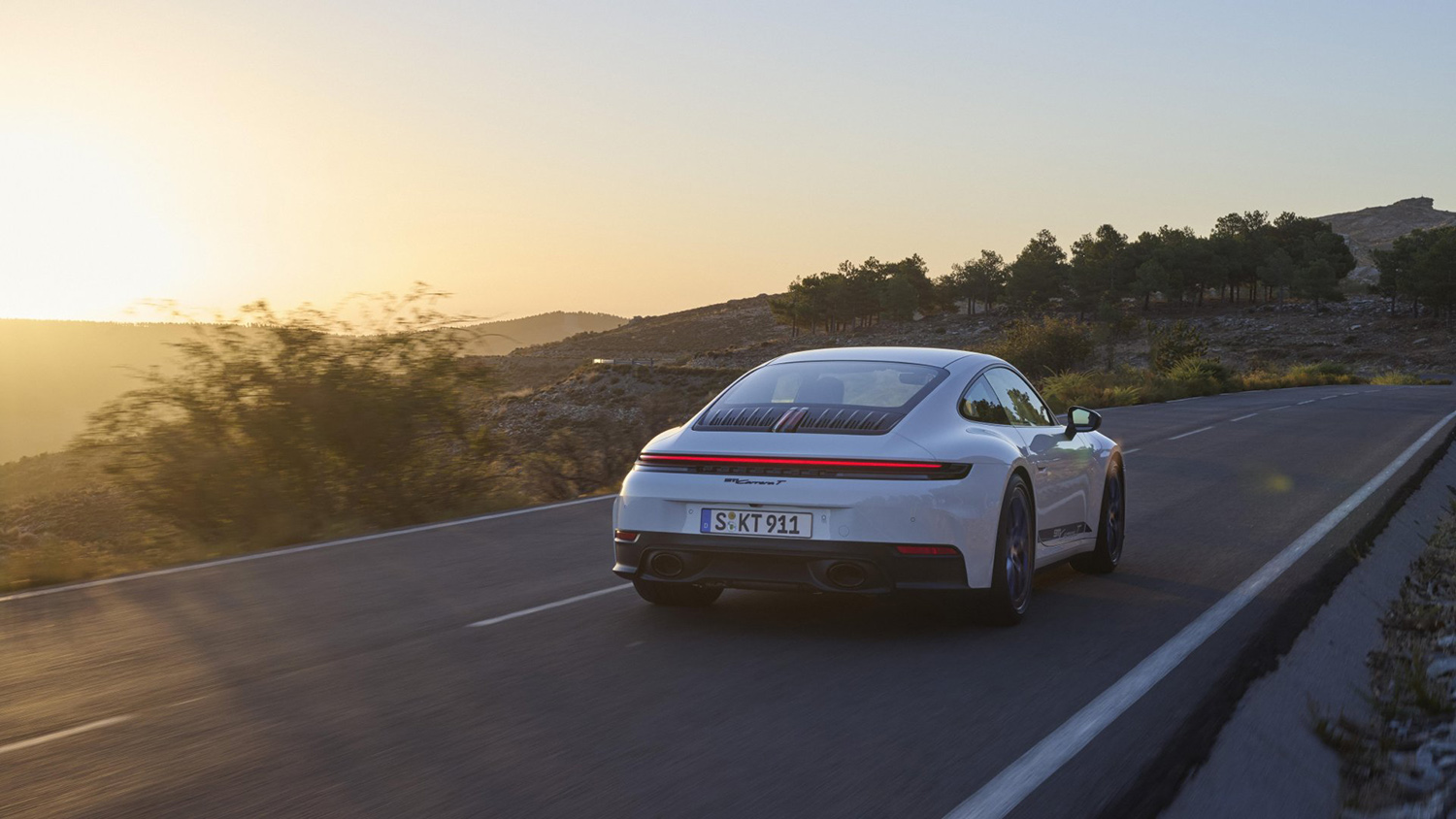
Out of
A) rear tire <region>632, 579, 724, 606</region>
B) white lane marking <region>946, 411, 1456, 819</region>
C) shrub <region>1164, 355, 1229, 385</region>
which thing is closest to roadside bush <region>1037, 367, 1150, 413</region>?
shrub <region>1164, 355, 1229, 385</region>

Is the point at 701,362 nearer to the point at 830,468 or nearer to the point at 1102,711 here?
the point at 830,468

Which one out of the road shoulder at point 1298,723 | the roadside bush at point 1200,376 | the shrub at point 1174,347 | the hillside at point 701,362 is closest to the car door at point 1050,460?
the road shoulder at point 1298,723

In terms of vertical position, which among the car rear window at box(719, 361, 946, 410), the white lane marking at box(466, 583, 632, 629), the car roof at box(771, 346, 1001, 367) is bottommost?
the white lane marking at box(466, 583, 632, 629)

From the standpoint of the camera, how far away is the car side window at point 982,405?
6629 millimetres

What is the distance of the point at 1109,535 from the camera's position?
8211 millimetres

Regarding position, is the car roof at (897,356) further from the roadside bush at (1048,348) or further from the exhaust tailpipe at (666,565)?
the roadside bush at (1048,348)

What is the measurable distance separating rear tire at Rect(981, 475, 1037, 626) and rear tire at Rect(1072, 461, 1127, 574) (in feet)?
4.95

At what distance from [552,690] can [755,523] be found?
1250 mm

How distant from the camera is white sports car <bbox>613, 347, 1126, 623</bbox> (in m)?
5.76

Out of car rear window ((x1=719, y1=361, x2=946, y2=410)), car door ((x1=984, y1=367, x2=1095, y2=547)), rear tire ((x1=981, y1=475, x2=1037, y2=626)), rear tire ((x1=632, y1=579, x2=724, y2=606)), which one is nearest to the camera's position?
rear tire ((x1=981, y1=475, x2=1037, y2=626))

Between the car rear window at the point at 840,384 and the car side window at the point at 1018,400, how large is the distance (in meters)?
0.67

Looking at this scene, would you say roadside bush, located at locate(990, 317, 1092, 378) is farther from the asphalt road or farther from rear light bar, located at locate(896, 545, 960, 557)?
rear light bar, located at locate(896, 545, 960, 557)

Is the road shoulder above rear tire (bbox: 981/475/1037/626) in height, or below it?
below

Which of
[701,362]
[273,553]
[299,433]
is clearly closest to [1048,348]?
[299,433]
